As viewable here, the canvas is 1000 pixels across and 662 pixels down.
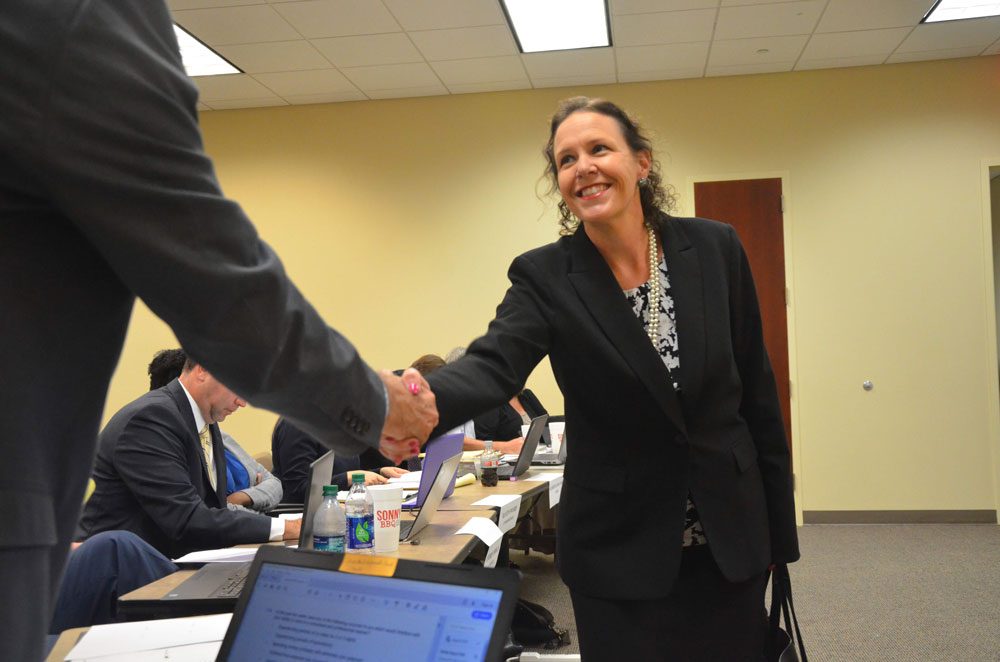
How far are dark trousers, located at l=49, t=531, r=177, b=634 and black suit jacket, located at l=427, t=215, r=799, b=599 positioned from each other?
1.20 meters

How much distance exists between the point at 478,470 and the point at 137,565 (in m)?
2.06

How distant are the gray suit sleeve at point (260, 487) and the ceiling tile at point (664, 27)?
3.65m

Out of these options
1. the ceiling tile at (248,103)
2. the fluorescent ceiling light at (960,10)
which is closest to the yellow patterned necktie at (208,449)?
the ceiling tile at (248,103)

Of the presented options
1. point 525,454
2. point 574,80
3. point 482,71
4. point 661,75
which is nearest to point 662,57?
point 661,75

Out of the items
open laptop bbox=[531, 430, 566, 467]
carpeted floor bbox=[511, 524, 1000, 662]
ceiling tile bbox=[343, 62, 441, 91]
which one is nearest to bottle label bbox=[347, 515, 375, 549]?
carpeted floor bbox=[511, 524, 1000, 662]

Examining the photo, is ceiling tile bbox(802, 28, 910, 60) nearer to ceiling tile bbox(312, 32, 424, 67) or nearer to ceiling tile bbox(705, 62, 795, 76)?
ceiling tile bbox(705, 62, 795, 76)

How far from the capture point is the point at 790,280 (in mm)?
6809

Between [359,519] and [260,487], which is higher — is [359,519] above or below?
above

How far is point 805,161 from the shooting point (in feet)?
22.4

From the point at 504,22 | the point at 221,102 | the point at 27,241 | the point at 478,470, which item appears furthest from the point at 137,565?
the point at 221,102

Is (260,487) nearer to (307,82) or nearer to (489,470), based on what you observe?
(489,470)

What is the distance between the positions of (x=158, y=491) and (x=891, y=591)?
3841 mm

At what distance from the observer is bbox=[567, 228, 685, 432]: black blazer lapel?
60.9 inches

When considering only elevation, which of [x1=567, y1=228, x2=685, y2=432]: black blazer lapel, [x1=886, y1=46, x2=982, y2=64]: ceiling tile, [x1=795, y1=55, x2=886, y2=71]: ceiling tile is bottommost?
[x1=567, y1=228, x2=685, y2=432]: black blazer lapel
